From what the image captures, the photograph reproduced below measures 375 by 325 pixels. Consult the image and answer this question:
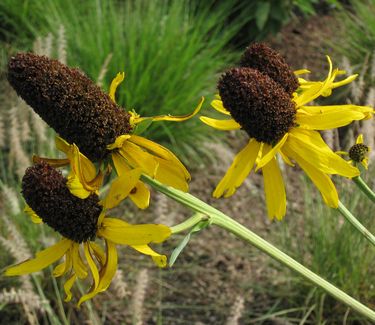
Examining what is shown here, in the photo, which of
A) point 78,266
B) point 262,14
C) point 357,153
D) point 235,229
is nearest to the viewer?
point 235,229

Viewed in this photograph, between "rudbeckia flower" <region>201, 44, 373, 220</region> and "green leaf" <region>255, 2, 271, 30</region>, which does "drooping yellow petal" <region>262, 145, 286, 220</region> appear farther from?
"green leaf" <region>255, 2, 271, 30</region>

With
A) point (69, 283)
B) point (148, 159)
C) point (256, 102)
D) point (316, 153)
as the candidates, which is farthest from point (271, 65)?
point (69, 283)

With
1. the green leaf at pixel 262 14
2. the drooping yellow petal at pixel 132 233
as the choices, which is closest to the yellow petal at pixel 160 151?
the drooping yellow petal at pixel 132 233

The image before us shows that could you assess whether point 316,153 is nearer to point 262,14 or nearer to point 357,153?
point 357,153

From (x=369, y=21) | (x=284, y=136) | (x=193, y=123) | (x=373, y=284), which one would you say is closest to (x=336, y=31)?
(x=369, y=21)

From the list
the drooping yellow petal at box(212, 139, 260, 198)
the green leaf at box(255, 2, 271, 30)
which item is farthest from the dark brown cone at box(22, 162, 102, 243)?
the green leaf at box(255, 2, 271, 30)

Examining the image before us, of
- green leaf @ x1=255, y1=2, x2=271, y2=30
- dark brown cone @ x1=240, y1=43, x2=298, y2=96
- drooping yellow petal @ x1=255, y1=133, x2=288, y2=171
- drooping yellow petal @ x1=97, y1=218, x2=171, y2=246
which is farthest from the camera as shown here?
green leaf @ x1=255, y1=2, x2=271, y2=30

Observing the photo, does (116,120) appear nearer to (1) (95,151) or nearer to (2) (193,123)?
(1) (95,151)
